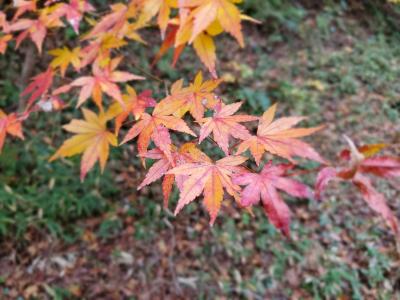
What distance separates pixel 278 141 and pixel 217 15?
0.61 m

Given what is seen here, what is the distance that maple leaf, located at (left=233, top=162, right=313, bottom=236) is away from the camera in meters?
1.11

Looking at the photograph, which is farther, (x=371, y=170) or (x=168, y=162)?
(x=168, y=162)

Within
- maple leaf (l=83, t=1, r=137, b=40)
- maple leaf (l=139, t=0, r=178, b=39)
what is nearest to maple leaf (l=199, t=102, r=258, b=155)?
maple leaf (l=139, t=0, r=178, b=39)

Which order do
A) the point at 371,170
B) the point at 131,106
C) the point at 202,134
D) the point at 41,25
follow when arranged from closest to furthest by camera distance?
the point at 371,170, the point at 202,134, the point at 131,106, the point at 41,25

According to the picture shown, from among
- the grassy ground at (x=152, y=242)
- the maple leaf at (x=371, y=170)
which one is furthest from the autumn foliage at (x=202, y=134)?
the grassy ground at (x=152, y=242)

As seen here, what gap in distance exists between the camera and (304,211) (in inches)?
171

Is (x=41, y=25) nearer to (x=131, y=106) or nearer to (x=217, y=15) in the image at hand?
(x=131, y=106)

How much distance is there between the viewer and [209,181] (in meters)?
1.25

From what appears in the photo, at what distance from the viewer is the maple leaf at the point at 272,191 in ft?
3.66

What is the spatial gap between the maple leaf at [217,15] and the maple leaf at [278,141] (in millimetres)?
422

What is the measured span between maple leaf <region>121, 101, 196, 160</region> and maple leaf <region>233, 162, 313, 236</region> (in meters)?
0.27

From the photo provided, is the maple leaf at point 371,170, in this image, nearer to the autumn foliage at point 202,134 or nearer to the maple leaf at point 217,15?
the autumn foliage at point 202,134

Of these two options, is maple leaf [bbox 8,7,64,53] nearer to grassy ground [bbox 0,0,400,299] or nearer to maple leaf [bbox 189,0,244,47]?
maple leaf [bbox 189,0,244,47]

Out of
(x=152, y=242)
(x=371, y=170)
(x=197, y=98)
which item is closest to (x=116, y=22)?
(x=197, y=98)
